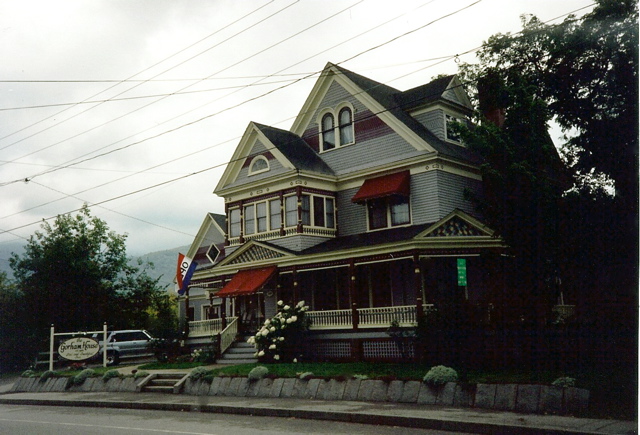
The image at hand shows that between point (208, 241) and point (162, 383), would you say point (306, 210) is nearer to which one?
point (162, 383)

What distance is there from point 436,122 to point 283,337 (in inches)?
458

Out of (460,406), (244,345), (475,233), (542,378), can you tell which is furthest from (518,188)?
(244,345)

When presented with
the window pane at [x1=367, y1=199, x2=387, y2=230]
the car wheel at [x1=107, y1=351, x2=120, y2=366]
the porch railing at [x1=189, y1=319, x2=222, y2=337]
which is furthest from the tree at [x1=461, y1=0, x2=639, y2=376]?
the car wheel at [x1=107, y1=351, x2=120, y2=366]

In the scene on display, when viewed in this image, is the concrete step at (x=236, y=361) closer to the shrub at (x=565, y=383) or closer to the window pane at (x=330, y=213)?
the window pane at (x=330, y=213)

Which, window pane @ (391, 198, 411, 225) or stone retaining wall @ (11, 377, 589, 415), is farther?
window pane @ (391, 198, 411, 225)

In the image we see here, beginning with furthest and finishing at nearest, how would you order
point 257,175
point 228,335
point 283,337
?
point 257,175 < point 228,335 < point 283,337

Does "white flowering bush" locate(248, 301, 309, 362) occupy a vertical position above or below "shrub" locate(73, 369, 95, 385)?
above

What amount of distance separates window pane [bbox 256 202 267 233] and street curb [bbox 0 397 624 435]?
11128mm

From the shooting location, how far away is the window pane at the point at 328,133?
27.7 m

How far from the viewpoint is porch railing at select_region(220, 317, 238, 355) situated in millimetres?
25312

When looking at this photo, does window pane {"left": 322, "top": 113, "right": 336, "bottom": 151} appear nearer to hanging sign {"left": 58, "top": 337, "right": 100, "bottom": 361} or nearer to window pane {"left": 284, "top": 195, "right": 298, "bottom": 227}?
window pane {"left": 284, "top": 195, "right": 298, "bottom": 227}

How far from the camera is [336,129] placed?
2770 centimetres

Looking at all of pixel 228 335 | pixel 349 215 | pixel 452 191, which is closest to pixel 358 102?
pixel 349 215

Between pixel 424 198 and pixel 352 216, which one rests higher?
pixel 424 198
